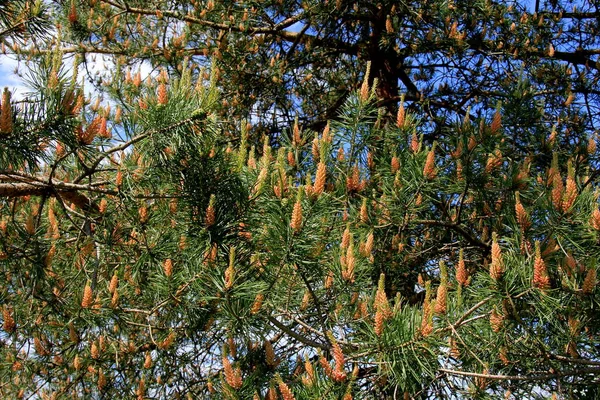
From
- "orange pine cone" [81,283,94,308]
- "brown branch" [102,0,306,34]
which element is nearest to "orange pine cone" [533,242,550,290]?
"orange pine cone" [81,283,94,308]

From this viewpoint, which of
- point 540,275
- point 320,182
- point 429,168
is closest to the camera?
point 540,275

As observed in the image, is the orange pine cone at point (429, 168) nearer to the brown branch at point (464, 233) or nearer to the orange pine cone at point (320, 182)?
the brown branch at point (464, 233)

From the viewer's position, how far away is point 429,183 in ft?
7.13

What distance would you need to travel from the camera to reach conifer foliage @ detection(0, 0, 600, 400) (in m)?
1.64

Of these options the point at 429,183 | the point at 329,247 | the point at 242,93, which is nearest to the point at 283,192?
the point at 329,247

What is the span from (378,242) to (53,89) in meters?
1.54

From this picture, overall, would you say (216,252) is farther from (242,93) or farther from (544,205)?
(242,93)

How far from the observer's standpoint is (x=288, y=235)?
1655mm

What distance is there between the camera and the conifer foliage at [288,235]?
164 centimetres

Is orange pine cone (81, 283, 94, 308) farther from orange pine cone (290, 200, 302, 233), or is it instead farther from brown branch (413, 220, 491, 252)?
brown branch (413, 220, 491, 252)

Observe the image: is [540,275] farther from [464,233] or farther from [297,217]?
[464,233]

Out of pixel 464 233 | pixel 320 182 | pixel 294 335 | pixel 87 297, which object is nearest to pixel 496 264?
pixel 320 182

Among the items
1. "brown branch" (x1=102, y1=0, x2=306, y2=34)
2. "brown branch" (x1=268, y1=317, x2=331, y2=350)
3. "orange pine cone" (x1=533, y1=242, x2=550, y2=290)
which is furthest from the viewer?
"brown branch" (x1=102, y1=0, x2=306, y2=34)

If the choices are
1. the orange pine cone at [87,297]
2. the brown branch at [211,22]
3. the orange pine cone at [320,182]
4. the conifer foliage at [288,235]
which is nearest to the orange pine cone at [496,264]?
the conifer foliage at [288,235]
